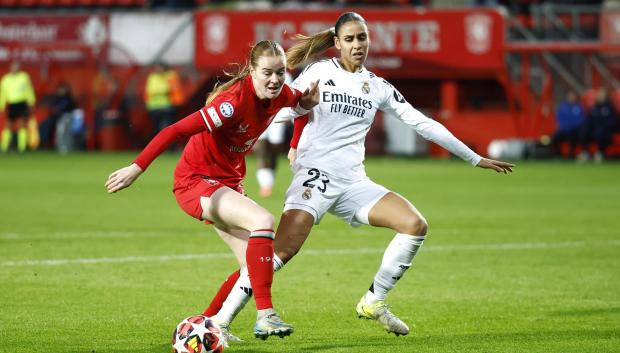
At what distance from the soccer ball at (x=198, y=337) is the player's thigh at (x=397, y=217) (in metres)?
1.42

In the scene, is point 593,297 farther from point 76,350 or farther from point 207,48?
point 207,48

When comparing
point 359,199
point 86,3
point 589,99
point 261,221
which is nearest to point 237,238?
point 261,221

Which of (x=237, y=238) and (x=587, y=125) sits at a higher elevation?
(x=237, y=238)

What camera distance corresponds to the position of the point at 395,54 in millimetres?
29625

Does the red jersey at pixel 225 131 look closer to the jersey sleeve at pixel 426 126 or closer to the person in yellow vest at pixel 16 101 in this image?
the jersey sleeve at pixel 426 126

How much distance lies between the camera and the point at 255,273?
6.87 meters

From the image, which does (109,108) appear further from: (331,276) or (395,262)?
(395,262)

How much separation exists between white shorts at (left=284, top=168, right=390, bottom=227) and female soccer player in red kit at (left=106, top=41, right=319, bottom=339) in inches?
15.7

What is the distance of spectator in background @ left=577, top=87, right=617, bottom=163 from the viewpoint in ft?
92.0

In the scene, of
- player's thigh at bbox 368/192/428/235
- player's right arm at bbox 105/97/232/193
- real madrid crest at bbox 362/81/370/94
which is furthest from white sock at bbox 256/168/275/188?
player's right arm at bbox 105/97/232/193

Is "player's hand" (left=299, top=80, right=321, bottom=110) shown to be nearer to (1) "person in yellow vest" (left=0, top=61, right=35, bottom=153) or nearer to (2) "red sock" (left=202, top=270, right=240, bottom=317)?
(2) "red sock" (left=202, top=270, right=240, bottom=317)

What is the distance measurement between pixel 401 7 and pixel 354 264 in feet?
71.1

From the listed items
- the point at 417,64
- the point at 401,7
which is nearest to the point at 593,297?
the point at 417,64

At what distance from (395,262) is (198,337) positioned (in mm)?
1639
